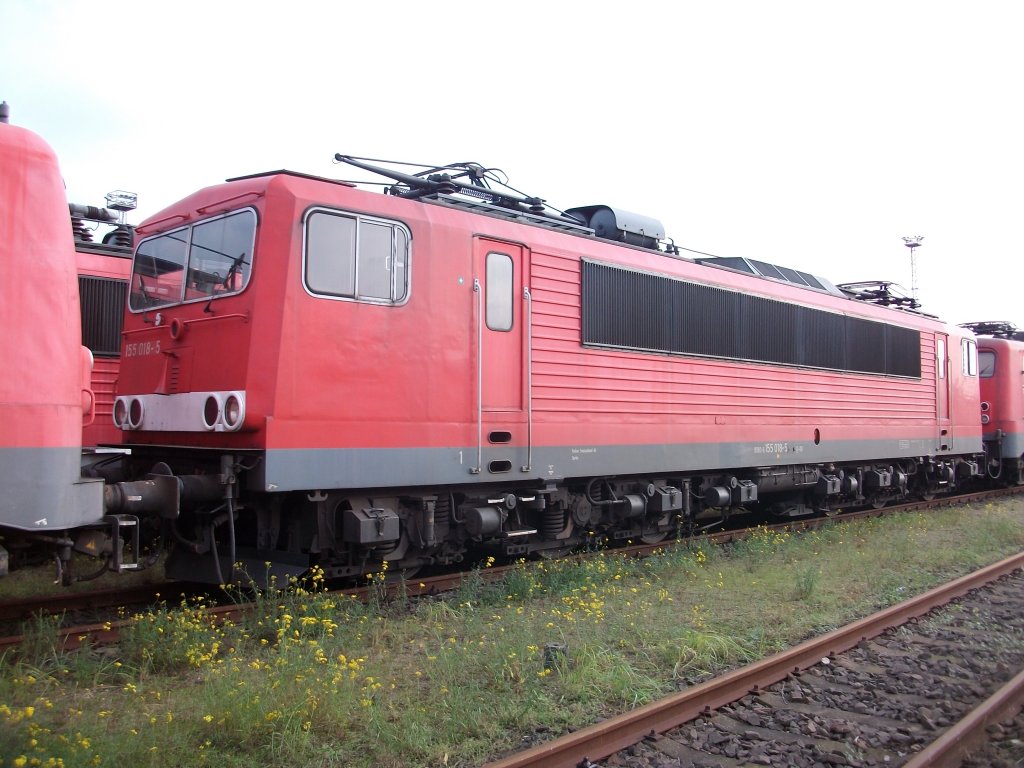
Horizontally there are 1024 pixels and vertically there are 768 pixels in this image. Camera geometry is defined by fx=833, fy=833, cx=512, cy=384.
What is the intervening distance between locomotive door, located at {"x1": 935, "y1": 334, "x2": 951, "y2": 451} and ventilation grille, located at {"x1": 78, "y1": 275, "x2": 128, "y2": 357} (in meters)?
13.8

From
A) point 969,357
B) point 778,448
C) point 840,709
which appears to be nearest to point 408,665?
point 840,709

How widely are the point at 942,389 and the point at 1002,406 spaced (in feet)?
13.0

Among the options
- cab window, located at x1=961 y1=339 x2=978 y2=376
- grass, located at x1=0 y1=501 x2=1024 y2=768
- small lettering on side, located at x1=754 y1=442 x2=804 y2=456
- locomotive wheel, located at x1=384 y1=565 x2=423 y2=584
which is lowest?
grass, located at x1=0 y1=501 x2=1024 y2=768

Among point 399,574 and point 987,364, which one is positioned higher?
point 987,364

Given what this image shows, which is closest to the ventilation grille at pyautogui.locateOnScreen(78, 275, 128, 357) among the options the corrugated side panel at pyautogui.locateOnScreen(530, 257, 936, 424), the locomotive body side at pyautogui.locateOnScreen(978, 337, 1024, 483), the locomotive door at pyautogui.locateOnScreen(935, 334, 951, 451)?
the corrugated side panel at pyautogui.locateOnScreen(530, 257, 936, 424)

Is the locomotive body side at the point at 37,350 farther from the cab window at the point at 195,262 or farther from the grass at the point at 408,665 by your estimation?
the cab window at the point at 195,262

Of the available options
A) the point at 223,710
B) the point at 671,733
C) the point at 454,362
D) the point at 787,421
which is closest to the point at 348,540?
the point at 454,362

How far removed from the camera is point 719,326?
10.5 metres

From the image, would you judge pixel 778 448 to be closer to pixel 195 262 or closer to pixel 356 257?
pixel 356 257

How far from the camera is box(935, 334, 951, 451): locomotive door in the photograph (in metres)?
15.5

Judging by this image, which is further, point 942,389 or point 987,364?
point 987,364

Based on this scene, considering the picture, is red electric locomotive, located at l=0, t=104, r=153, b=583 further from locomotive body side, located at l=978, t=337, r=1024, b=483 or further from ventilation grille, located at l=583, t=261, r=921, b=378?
locomotive body side, located at l=978, t=337, r=1024, b=483

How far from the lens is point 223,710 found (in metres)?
4.28

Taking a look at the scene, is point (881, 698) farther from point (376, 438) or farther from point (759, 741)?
point (376, 438)
